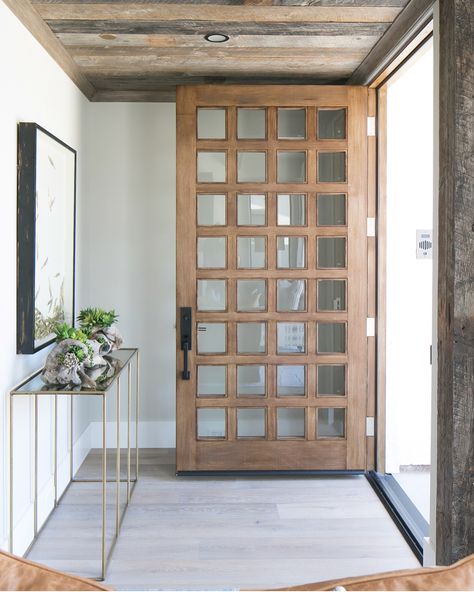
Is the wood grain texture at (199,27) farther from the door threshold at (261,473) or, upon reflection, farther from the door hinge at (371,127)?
the door threshold at (261,473)

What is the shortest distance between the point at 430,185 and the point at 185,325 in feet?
5.64

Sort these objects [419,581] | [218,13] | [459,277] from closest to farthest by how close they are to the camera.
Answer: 1. [419,581]
2. [459,277]
3. [218,13]

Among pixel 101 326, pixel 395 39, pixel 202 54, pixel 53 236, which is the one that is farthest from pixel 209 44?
pixel 101 326

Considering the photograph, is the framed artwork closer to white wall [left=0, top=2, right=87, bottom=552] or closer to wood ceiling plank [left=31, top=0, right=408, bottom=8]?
white wall [left=0, top=2, right=87, bottom=552]

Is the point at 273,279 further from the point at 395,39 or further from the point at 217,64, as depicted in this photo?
the point at 395,39

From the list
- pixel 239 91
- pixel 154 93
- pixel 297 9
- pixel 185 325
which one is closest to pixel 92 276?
pixel 185 325

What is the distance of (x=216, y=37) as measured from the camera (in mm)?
3090

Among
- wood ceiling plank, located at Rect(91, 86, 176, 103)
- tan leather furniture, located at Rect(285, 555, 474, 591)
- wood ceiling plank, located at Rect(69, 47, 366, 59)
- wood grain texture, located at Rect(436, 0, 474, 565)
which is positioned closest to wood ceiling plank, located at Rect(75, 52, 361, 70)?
wood ceiling plank, located at Rect(69, 47, 366, 59)

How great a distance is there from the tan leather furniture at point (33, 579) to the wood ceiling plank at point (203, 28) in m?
2.56

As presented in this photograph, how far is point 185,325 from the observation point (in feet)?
12.0

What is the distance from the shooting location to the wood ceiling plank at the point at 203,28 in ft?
9.48

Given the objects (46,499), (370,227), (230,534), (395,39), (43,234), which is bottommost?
(230,534)

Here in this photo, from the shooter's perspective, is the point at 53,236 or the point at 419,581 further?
the point at 53,236

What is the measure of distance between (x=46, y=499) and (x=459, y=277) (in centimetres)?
228
